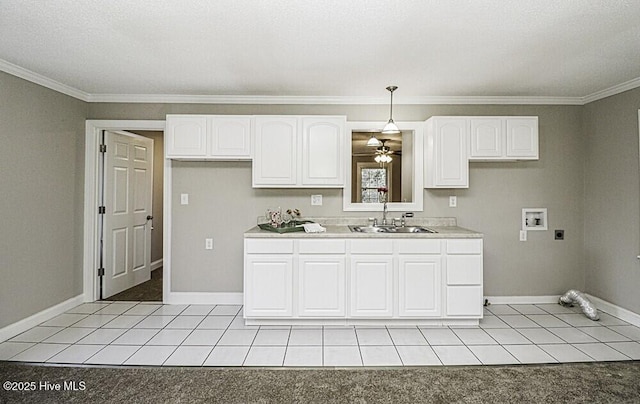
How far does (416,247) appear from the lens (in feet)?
11.0

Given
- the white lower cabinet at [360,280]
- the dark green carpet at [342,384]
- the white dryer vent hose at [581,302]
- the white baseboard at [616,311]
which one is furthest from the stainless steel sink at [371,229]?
the white baseboard at [616,311]

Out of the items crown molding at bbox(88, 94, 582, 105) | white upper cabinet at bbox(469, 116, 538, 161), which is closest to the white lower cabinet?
white upper cabinet at bbox(469, 116, 538, 161)

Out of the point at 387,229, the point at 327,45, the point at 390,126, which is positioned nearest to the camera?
the point at 327,45

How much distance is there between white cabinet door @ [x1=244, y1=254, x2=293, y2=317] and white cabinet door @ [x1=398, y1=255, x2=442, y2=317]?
1059 mm

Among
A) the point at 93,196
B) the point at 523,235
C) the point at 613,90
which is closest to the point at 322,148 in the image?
the point at 523,235

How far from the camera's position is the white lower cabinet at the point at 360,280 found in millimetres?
3332

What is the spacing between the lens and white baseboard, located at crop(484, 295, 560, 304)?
13.3 feet

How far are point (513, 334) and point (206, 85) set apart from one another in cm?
383

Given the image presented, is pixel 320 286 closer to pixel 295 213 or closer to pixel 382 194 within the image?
pixel 295 213

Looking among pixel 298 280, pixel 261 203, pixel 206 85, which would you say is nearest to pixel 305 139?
pixel 261 203

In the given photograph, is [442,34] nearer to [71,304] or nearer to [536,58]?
[536,58]

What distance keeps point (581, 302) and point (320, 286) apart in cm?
276

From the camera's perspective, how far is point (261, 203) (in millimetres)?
4066

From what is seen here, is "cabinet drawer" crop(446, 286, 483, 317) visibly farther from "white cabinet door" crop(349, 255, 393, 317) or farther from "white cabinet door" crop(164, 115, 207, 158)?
"white cabinet door" crop(164, 115, 207, 158)
